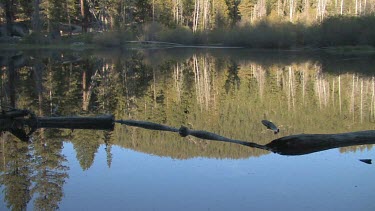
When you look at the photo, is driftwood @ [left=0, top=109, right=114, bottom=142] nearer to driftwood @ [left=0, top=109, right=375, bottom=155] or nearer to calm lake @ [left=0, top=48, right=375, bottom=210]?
driftwood @ [left=0, top=109, right=375, bottom=155]

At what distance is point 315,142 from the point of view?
26.0 feet

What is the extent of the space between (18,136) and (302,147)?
16.8ft

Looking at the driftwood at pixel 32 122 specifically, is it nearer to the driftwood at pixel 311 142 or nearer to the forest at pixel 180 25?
the driftwood at pixel 311 142

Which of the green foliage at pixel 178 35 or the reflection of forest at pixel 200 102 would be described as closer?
the reflection of forest at pixel 200 102

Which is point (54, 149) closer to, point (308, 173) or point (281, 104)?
point (308, 173)

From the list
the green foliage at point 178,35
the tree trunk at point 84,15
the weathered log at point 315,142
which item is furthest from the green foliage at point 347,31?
the weathered log at point 315,142

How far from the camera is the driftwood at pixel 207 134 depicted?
784 cm

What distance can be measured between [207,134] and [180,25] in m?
56.2

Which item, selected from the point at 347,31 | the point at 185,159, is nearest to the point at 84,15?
the point at 347,31

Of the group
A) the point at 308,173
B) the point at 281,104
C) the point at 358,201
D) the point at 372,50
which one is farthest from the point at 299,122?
the point at 372,50

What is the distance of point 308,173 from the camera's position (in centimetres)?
754

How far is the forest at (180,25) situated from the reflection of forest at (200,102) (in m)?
25.1

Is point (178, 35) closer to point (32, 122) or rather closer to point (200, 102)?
point (200, 102)

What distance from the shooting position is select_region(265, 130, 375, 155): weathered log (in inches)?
307
